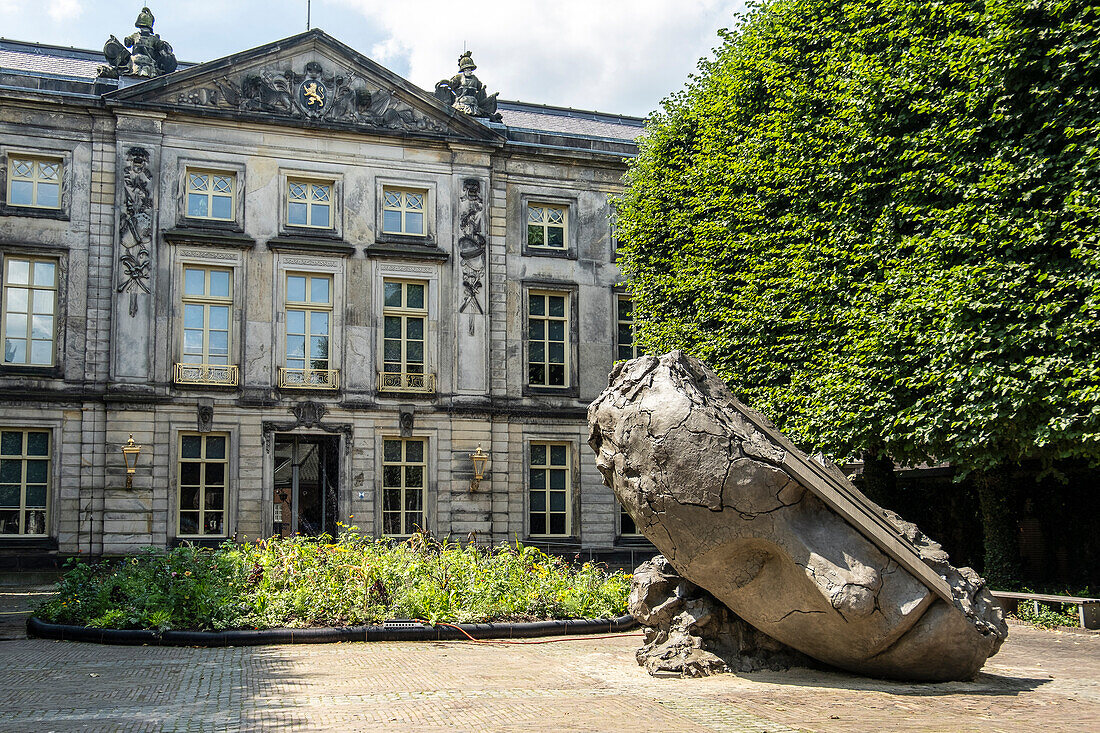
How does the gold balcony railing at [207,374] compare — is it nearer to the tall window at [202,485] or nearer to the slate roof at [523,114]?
the tall window at [202,485]

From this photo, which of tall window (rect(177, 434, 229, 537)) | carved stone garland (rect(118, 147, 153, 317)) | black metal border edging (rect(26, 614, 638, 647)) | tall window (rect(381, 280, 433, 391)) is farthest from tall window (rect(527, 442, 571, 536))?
black metal border edging (rect(26, 614, 638, 647))

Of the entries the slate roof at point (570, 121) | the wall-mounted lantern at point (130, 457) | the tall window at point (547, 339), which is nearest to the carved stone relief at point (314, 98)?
the slate roof at point (570, 121)

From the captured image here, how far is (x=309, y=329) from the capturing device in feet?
88.5

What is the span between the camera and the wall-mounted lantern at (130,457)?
24688mm

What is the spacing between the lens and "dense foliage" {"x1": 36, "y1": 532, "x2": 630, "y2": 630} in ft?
40.8

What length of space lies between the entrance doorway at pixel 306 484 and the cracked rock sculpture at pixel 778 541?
1874cm

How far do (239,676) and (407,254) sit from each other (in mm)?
19191

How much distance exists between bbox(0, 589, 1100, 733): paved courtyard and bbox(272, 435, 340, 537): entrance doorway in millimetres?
15119

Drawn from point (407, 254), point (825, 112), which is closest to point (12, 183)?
point (407, 254)

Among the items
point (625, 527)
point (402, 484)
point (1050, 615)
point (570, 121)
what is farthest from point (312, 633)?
point (570, 121)

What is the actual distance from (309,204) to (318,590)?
661 inches

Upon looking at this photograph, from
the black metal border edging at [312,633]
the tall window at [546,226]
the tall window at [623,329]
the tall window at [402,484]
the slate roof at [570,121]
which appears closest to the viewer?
the black metal border edging at [312,633]

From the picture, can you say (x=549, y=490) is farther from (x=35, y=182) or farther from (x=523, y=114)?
(x=35, y=182)

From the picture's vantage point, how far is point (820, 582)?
336 inches
